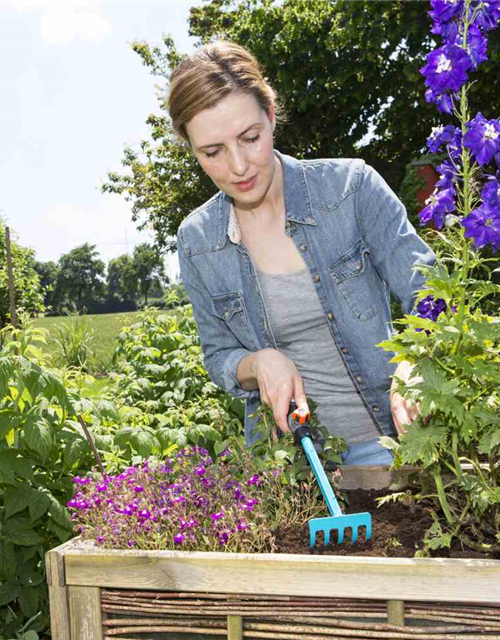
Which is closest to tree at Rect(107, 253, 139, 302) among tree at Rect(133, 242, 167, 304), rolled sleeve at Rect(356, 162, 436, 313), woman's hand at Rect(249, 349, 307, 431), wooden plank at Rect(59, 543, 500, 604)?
tree at Rect(133, 242, 167, 304)

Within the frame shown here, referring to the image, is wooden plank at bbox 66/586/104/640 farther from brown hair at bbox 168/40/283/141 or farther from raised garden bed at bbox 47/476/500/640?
brown hair at bbox 168/40/283/141

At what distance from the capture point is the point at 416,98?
41.0ft

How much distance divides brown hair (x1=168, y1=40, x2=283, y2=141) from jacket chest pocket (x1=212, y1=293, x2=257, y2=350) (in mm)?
496

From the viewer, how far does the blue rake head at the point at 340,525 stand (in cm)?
141

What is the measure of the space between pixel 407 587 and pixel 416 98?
12.4 metres

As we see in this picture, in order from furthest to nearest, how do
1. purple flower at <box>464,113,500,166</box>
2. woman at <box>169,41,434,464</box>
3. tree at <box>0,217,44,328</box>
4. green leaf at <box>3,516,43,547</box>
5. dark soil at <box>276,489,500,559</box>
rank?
tree at <box>0,217,44,328</box>
green leaf at <box>3,516,43,547</box>
woman at <box>169,41,434,464</box>
purple flower at <box>464,113,500,166</box>
dark soil at <box>276,489,500,559</box>

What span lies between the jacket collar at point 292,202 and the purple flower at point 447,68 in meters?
0.63

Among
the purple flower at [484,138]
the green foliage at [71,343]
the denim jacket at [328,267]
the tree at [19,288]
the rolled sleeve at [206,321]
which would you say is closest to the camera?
the purple flower at [484,138]

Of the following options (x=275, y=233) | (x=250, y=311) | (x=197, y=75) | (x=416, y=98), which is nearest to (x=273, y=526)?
(x=250, y=311)

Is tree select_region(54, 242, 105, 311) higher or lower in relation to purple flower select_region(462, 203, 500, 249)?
higher

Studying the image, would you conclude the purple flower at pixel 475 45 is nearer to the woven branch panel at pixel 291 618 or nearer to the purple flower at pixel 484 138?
the purple flower at pixel 484 138

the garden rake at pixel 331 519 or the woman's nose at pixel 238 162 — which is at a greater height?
the woman's nose at pixel 238 162

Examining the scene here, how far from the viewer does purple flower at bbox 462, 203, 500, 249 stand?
1415 millimetres

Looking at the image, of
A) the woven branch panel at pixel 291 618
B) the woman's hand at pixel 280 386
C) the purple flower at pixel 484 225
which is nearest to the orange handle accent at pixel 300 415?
the woman's hand at pixel 280 386
